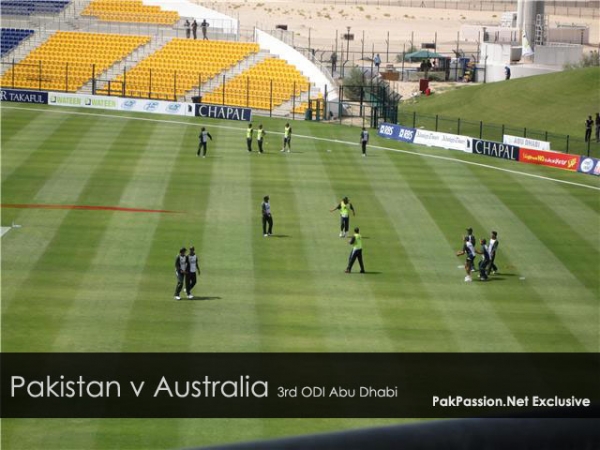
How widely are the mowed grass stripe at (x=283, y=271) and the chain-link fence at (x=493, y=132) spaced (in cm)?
1767

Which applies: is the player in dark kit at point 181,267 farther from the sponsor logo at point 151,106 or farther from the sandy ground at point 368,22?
the sandy ground at point 368,22

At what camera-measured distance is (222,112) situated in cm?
6850

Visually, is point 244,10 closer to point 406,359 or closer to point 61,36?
point 61,36

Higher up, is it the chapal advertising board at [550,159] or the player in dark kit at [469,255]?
the chapal advertising board at [550,159]

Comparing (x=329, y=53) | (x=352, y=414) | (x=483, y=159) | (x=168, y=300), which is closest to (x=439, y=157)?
(x=483, y=159)

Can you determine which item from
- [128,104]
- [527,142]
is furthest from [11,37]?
[527,142]

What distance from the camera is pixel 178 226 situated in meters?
40.2

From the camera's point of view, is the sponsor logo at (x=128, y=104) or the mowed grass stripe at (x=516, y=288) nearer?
the mowed grass stripe at (x=516, y=288)

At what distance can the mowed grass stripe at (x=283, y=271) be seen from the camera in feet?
88.6

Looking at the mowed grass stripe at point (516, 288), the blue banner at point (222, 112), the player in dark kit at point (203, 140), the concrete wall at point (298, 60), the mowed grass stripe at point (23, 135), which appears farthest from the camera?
the concrete wall at point (298, 60)

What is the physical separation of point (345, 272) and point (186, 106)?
3666 cm

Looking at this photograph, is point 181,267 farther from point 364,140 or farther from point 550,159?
point 550,159

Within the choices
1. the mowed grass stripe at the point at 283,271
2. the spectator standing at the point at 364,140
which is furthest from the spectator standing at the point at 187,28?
the mowed grass stripe at the point at 283,271

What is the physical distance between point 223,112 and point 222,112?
0.30 ft
